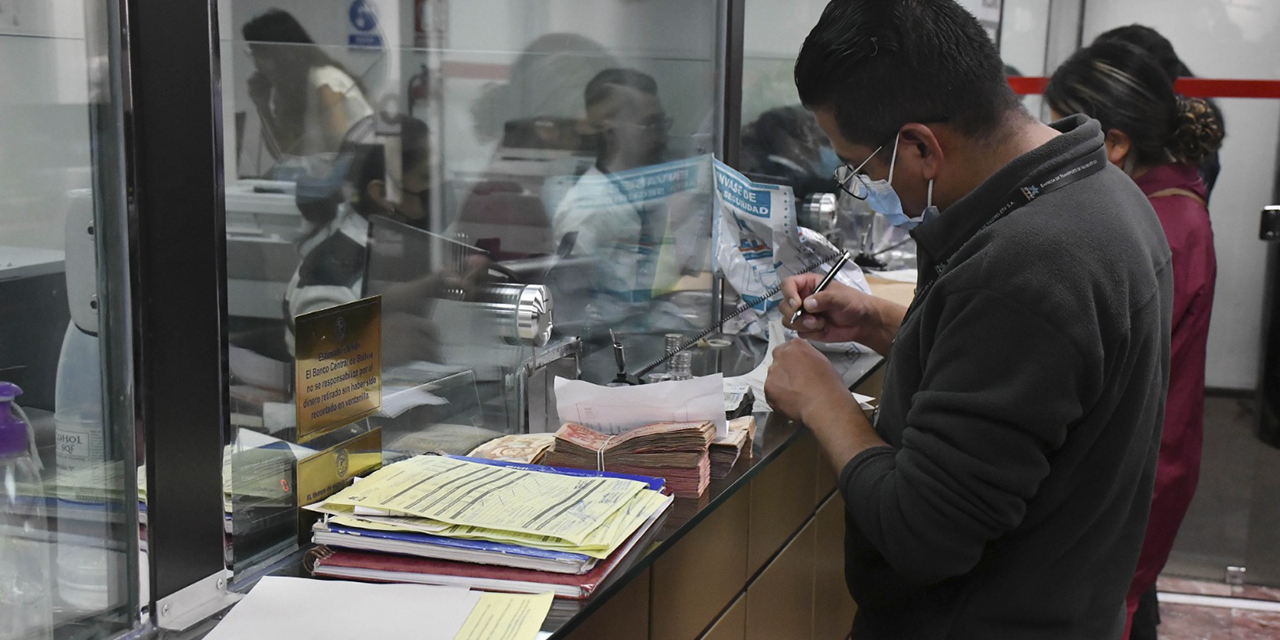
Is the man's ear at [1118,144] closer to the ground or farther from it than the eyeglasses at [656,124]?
closer to the ground

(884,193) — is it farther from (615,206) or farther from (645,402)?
(615,206)

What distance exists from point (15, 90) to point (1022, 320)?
97 centimetres

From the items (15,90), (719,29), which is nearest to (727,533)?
(15,90)

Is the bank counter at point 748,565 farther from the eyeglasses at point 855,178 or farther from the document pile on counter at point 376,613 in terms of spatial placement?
the eyeglasses at point 855,178

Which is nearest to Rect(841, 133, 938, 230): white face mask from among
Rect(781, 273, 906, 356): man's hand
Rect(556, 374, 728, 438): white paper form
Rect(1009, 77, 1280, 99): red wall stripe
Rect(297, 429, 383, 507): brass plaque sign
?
Rect(781, 273, 906, 356): man's hand

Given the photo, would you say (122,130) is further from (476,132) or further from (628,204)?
(628,204)

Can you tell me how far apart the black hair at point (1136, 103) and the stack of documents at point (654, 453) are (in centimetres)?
148

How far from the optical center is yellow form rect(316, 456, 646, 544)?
3.91 feet

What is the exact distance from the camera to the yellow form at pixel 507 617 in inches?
40.5

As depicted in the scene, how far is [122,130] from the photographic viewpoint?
1.02m

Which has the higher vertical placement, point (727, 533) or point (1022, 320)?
point (1022, 320)

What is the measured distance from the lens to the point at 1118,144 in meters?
2.51

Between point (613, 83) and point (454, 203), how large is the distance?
0.63 meters

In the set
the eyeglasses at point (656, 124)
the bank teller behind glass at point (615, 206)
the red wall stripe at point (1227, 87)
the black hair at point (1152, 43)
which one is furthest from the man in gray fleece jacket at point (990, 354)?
the red wall stripe at point (1227, 87)
